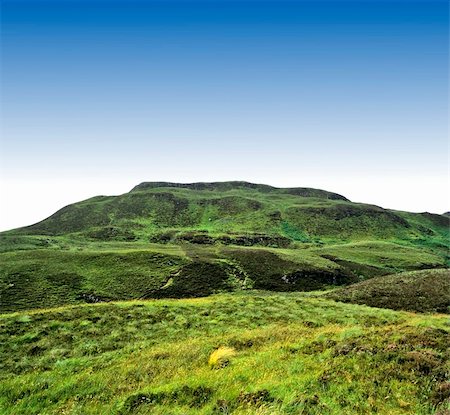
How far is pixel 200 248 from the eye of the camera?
9444 centimetres

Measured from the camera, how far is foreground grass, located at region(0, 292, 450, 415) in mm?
9625

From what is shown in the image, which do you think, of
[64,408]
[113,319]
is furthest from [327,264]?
[64,408]

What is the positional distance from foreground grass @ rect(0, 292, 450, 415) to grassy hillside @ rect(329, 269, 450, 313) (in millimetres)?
19008

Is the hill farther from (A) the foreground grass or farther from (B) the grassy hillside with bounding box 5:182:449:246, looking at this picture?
(A) the foreground grass

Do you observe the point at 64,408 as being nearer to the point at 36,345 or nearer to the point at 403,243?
the point at 36,345

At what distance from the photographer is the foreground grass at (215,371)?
9625mm

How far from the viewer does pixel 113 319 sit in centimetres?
2442

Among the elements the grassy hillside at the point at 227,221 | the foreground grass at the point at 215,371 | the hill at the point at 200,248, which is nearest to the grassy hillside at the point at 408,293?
the foreground grass at the point at 215,371

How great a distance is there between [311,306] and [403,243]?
392 feet

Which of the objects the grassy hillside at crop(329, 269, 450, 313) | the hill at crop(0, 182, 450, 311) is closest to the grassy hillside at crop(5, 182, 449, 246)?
the hill at crop(0, 182, 450, 311)

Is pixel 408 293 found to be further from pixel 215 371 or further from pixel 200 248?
pixel 200 248

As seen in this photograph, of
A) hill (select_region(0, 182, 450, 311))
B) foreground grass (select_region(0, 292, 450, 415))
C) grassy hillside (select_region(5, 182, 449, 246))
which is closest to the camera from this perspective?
foreground grass (select_region(0, 292, 450, 415))

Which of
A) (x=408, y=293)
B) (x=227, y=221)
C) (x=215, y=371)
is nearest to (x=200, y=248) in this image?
(x=227, y=221)

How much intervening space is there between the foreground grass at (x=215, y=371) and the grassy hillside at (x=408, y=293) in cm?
1901
